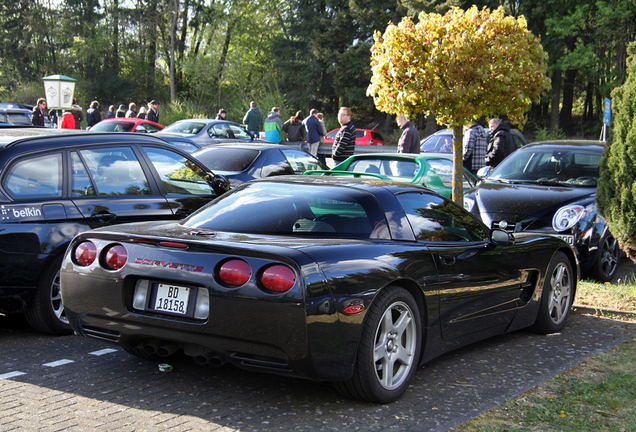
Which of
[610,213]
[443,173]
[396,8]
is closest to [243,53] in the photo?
[396,8]

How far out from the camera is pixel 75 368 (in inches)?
175

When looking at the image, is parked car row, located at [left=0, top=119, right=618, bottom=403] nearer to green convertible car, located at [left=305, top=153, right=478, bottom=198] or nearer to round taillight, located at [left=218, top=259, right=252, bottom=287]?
round taillight, located at [left=218, top=259, right=252, bottom=287]

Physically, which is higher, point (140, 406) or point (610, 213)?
point (610, 213)

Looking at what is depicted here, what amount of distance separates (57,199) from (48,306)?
83cm

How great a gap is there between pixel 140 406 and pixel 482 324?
7.99ft

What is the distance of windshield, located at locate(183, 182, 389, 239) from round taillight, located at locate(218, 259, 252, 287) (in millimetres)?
516

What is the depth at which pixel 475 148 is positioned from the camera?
12477 millimetres

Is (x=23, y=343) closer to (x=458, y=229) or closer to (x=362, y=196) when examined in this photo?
(x=362, y=196)

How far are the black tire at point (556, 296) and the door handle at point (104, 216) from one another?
11.9 feet

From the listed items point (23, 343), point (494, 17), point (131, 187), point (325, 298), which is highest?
point (494, 17)

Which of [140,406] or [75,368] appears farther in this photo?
[75,368]

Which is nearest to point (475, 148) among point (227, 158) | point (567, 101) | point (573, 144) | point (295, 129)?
point (573, 144)

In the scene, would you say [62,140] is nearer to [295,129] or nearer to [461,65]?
[461,65]

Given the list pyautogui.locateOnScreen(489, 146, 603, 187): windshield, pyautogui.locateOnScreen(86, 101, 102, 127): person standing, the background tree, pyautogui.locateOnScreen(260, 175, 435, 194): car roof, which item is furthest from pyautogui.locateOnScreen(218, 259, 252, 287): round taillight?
pyautogui.locateOnScreen(86, 101, 102, 127): person standing
